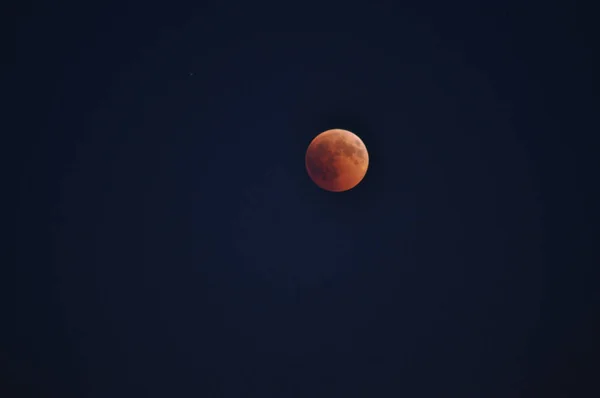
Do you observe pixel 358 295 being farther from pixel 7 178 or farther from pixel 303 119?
pixel 7 178

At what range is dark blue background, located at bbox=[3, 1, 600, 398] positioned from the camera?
5.52m

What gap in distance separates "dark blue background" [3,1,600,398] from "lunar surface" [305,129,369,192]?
1.94ft

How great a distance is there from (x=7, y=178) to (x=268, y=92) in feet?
10.2

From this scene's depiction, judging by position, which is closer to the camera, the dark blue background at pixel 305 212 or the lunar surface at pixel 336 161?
the lunar surface at pixel 336 161

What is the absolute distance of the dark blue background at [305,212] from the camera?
552 cm

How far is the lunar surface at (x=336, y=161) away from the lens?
16.1 feet

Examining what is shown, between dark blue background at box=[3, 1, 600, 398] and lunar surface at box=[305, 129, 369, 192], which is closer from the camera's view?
lunar surface at box=[305, 129, 369, 192]

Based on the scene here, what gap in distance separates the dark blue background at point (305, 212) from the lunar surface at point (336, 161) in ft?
1.94

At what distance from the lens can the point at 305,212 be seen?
18.6 feet

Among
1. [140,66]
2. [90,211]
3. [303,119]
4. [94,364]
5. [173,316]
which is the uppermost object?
[140,66]

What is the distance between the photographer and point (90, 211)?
5.57m

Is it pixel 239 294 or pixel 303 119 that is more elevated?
pixel 303 119

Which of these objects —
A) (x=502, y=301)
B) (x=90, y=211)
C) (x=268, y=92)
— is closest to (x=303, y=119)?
(x=268, y=92)

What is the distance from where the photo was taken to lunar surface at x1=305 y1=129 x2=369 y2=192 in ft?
16.1
